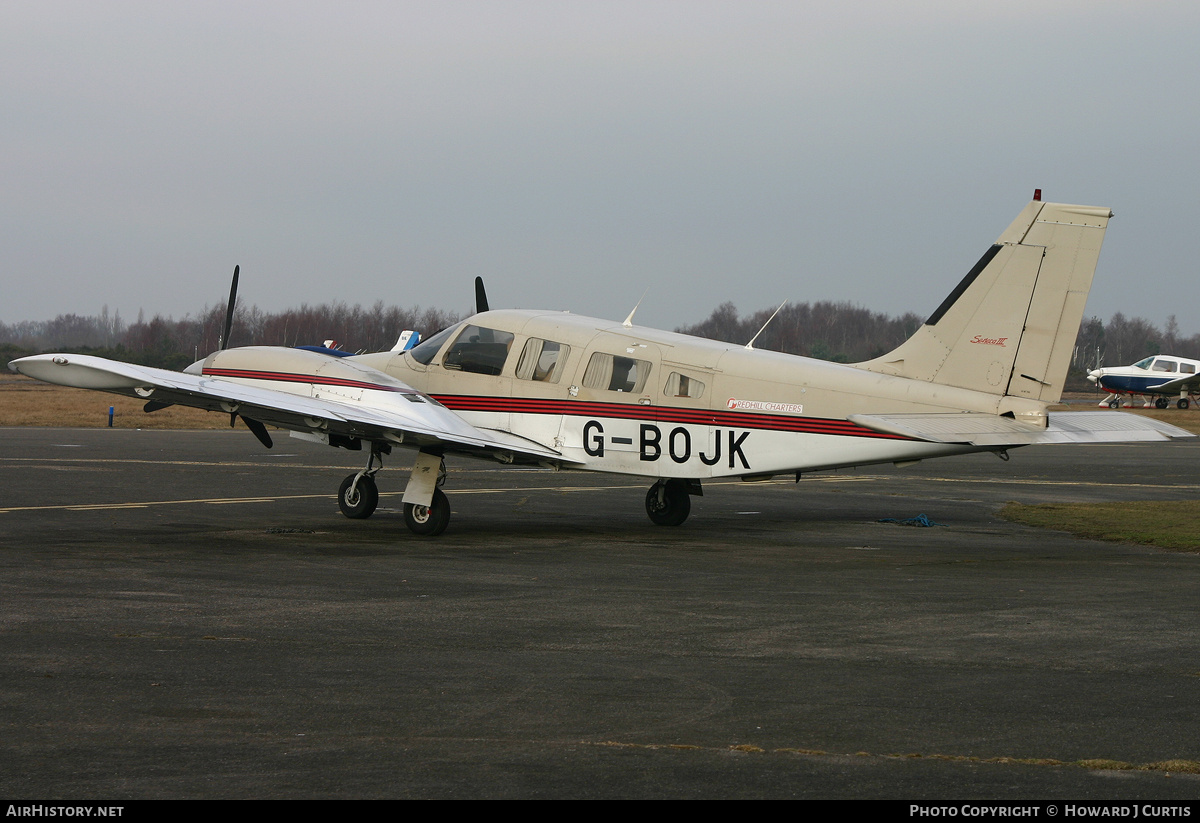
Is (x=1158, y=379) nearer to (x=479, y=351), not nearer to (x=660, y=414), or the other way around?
(x=660, y=414)

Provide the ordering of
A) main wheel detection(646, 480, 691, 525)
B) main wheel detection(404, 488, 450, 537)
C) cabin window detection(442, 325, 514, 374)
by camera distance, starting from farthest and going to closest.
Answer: main wheel detection(646, 480, 691, 525), cabin window detection(442, 325, 514, 374), main wheel detection(404, 488, 450, 537)

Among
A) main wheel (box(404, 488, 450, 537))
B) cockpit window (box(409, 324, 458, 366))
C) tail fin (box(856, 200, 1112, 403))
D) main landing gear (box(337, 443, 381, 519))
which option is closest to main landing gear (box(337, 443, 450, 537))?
main wheel (box(404, 488, 450, 537))

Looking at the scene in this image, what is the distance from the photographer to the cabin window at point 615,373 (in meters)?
15.8

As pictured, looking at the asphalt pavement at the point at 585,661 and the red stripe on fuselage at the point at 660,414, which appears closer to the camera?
the asphalt pavement at the point at 585,661

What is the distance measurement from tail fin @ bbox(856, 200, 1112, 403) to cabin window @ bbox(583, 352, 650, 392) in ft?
11.6

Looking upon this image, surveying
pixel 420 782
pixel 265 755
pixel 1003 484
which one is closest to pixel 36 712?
pixel 265 755

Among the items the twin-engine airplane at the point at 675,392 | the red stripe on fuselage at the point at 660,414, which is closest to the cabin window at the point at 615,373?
the twin-engine airplane at the point at 675,392

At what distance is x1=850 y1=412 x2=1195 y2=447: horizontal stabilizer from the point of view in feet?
45.0

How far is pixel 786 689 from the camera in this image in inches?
284

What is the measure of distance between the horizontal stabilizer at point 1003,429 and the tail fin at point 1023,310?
1.58ft

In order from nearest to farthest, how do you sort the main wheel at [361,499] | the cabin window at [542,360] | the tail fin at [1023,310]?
the tail fin at [1023,310] < the cabin window at [542,360] < the main wheel at [361,499]

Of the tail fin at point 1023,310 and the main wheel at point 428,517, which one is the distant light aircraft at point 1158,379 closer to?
the tail fin at point 1023,310

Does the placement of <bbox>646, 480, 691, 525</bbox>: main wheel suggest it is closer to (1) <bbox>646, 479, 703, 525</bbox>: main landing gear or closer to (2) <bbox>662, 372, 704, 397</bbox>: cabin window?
(1) <bbox>646, 479, 703, 525</bbox>: main landing gear

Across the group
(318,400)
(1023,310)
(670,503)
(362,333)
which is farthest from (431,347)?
(362,333)
